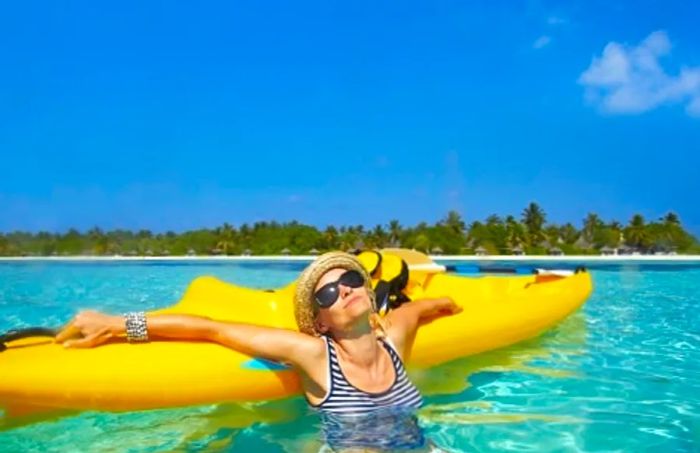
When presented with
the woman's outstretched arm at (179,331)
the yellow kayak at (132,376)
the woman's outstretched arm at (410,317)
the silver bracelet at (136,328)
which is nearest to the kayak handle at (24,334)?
the yellow kayak at (132,376)

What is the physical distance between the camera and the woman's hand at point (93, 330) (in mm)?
2623

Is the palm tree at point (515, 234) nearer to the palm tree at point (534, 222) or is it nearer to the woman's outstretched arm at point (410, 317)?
the palm tree at point (534, 222)

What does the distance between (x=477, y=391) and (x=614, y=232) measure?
33541 millimetres

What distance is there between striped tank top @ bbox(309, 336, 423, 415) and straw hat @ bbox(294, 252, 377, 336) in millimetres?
118

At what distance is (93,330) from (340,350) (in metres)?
1.04

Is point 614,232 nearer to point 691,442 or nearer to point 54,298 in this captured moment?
point 54,298

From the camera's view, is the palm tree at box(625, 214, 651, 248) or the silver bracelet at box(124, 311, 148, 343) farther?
the palm tree at box(625, 214, 651, 248)

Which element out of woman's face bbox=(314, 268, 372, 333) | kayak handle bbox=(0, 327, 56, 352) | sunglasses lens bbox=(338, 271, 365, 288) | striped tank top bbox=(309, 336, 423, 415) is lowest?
striped tank top bbox=(309, 336, 423, 415)

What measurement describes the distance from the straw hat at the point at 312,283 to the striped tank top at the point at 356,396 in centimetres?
12

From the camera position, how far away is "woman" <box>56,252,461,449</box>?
2305mm

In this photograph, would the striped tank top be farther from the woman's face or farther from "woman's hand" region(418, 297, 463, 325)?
"woman's hand" region(418, 297, 463, 325)

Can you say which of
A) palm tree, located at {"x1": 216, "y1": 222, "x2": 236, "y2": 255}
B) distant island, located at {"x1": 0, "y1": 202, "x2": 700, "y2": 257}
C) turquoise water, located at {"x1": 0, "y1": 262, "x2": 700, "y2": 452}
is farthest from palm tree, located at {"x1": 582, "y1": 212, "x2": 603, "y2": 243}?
turquoise water, located at {"x1": 0, "y1": 262, "x2": 700, "y2": 452}

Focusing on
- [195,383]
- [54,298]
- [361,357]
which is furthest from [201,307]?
[54,298]

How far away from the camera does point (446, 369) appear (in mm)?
3820
